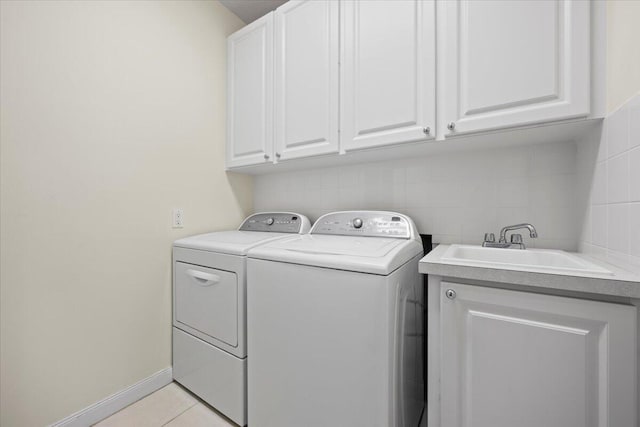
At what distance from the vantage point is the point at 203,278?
4.60 feet

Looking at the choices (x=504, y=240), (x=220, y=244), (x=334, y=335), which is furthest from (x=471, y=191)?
(x=220, y=244)

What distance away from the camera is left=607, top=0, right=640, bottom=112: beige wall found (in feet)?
2.56

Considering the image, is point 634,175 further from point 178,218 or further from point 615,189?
point 178,218

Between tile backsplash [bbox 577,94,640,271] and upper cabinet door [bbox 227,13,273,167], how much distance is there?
160 centimetres

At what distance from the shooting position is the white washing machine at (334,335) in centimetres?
89

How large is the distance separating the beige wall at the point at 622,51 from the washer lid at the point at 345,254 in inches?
33.8

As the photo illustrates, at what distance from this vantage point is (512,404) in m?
0.81

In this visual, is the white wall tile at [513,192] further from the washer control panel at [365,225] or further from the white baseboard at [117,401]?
the white baseboard at [117,401]

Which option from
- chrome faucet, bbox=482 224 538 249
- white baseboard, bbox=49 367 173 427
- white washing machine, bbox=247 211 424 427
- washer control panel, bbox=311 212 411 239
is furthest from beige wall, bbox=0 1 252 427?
chrome faucet, bbox=482 224 538 249

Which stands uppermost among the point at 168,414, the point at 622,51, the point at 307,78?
the point at 307,78

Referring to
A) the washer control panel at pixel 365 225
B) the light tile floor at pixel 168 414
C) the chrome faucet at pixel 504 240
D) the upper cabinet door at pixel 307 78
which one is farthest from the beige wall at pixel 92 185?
the chrome faucet at pixel 504 240

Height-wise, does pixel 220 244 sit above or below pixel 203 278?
above

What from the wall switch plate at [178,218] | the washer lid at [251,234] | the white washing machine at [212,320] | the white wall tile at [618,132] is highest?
the white wall tile at [618,132]

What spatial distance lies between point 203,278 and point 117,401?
78 centimetres
